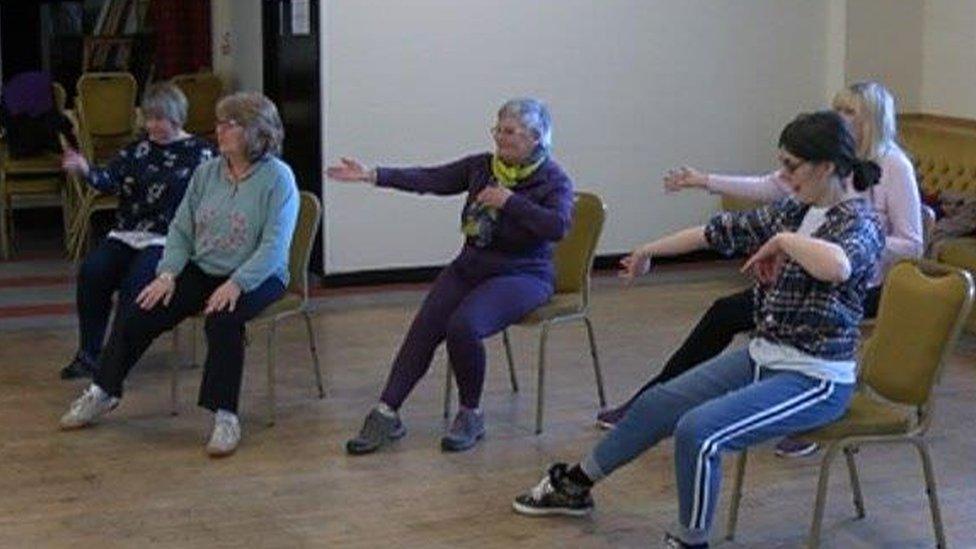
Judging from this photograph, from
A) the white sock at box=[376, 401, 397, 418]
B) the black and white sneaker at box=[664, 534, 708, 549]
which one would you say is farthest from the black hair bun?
the white sock at box=[376, 401, 397, 418]

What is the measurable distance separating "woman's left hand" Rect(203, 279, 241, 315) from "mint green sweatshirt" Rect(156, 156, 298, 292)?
29 millimetres

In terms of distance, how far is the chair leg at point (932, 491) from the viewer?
14.8 ft

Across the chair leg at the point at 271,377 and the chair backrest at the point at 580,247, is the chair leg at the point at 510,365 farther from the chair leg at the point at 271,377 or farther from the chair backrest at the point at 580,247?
the chair leg at the point at 271,377

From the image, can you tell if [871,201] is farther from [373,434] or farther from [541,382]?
[373,434]

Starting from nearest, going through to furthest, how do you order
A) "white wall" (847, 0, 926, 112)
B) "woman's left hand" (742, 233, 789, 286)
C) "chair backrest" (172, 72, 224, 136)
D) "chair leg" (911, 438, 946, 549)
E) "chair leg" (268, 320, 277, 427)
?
"woman's left hand" (742, 233, 789, 286) < "chair leg" (911, 438, 946, 549) < "chair leg" (268, 320, 277, 427) < "white wall" (847, 0, 926, 112) < "chair backrest" (172, 72, 224, 136)

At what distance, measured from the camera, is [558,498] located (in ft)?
16.1

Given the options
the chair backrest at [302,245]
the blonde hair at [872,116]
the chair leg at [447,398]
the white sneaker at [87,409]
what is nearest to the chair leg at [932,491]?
the blonde hair at [872,116]

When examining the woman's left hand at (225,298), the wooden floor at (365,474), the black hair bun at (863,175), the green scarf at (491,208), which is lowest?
the wooden floor at (365,474)

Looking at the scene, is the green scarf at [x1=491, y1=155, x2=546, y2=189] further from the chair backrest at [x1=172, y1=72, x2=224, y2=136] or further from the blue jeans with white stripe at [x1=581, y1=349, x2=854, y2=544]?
the chair backrest at [x1=172, y1=72, x2=224, y2=136]

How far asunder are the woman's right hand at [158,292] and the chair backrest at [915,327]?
2.45 m

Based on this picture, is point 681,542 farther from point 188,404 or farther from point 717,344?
point 188,404

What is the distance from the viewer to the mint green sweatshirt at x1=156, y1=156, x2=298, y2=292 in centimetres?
574

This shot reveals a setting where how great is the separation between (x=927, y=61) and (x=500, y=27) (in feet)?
7.67

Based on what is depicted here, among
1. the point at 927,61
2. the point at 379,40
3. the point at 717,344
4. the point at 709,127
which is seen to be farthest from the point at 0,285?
the point at 927,61
